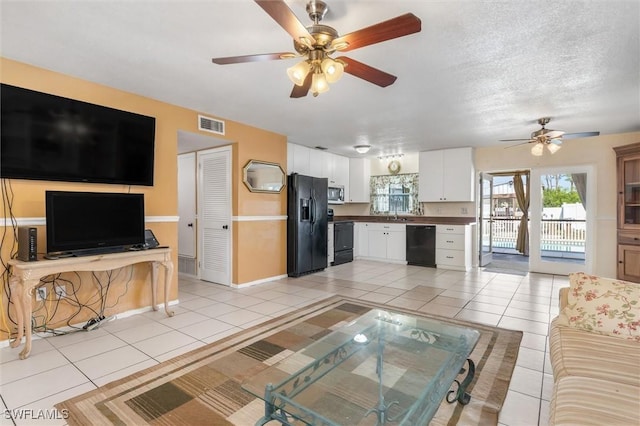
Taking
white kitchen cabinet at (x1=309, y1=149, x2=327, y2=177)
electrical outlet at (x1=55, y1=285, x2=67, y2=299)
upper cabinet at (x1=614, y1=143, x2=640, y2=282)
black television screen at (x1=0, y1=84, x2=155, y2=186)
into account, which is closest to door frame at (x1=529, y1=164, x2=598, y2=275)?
upper cabinet at (x1=614, y1=143, x2=640, y2=282)

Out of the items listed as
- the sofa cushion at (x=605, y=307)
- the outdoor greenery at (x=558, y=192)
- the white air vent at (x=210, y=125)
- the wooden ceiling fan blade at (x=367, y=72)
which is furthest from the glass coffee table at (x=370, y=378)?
the outdoor greenery at (x=558, y=192)

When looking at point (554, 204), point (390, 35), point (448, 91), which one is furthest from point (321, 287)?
point (554, 204)

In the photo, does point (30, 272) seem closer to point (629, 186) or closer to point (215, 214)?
point (215, 214)

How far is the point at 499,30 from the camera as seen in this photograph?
2.11 m

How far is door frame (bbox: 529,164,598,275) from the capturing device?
516 cm

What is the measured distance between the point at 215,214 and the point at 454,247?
14.5ft

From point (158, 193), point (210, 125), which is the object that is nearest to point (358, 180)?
point (210, 125)

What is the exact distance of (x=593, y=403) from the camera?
1256 millimetres

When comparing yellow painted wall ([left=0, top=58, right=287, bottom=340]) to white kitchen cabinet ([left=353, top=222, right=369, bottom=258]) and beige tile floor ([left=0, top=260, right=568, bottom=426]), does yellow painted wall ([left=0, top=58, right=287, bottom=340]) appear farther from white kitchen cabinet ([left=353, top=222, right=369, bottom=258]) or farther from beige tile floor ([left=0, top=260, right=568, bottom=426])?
white kitchen cabinet ([left=353, top=222, right=369, bottom=258])

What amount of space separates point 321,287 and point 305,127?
2.40 metres

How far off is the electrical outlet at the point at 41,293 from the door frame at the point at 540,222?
22.9ft

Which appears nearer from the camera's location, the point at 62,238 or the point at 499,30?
the point at 499,30

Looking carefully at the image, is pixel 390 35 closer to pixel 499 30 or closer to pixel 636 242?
pixel 499 30

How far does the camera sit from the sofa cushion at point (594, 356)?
4.88 ft
